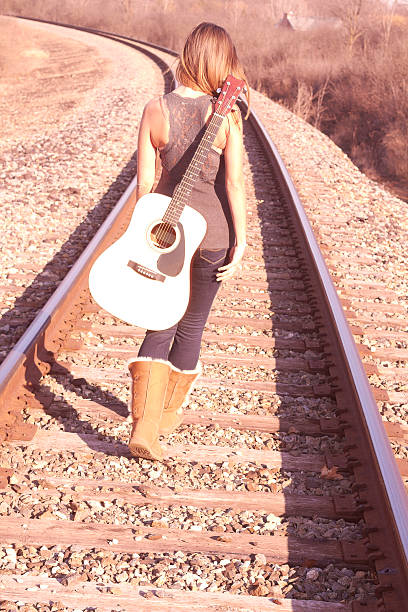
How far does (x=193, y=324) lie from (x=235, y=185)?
0.71 meters

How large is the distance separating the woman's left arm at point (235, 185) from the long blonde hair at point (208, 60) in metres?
0.16

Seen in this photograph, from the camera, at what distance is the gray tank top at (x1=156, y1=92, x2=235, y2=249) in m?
3.15

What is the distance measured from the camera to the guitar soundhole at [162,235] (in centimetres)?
320

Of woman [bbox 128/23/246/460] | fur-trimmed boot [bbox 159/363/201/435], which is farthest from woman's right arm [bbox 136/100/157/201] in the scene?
fur-trimmed boot [bbox 159/363/201/435]

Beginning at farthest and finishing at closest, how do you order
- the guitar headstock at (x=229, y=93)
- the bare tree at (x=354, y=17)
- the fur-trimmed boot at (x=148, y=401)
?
the bare tree at (x=354, y=17) → the fur-trimmed boot at (x=148, y=401) → the guitar headstock at (x=229, y=93)

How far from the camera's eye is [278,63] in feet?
93.9

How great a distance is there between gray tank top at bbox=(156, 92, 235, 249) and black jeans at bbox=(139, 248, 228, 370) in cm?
7

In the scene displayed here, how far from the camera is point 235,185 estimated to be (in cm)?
326

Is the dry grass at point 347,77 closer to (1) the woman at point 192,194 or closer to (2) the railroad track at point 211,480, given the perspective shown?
(2) the railroad track at point 211,480

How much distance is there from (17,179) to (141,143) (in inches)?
267

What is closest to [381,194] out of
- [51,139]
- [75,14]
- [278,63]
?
[51,139]

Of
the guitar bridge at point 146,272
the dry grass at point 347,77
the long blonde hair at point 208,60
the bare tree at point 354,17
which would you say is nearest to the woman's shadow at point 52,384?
the guitar bridge at point 146,272

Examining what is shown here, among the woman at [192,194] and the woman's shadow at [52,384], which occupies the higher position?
the woman at [192,194]

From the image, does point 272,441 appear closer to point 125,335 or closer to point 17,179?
point 125,335
